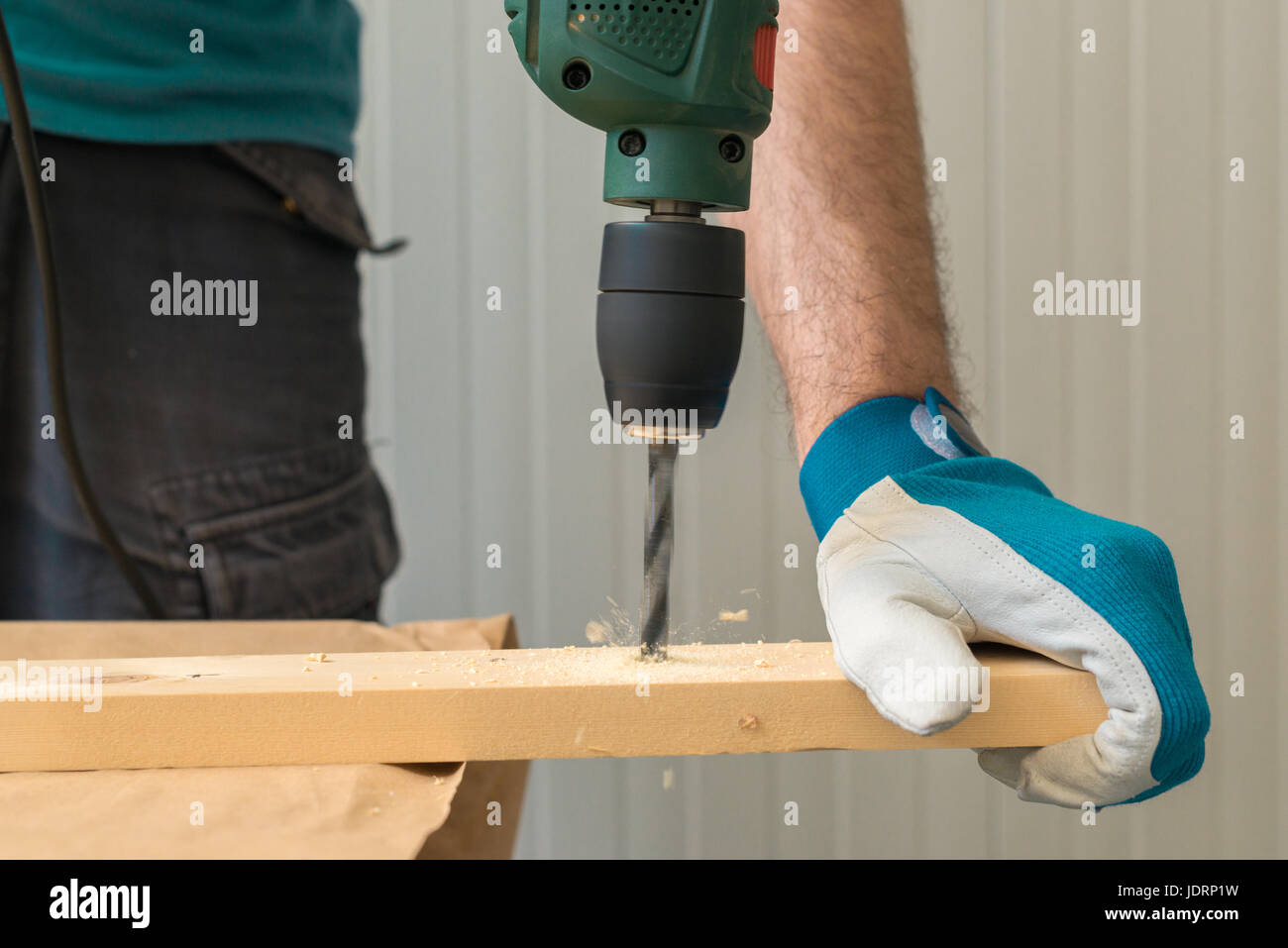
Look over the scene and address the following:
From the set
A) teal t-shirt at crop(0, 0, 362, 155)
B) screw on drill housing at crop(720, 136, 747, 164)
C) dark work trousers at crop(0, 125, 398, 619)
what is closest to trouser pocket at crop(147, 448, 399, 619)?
dark work trousers at crop(0, 125, 398, 619)

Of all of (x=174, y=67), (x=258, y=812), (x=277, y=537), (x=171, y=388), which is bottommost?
(x=258, y=812)

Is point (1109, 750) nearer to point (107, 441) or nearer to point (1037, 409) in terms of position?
point (107, 441)

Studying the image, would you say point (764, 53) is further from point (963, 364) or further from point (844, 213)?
point (963, 364)

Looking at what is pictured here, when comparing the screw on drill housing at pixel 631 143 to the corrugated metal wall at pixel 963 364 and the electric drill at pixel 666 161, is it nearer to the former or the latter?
the electric drill at pixel 666 161

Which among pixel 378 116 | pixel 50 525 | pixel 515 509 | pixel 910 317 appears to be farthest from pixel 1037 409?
pixel 50 525

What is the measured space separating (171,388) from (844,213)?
24.3 inches

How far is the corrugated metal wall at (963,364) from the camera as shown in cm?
161

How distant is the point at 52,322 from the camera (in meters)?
0.81

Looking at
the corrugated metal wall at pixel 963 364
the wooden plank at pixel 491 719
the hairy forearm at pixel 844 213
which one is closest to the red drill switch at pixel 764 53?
the hairy forearm at pixel 844 213

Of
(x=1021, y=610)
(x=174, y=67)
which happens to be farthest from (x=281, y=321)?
(x=1021, y=610)

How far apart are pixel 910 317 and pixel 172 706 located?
57 centimetres

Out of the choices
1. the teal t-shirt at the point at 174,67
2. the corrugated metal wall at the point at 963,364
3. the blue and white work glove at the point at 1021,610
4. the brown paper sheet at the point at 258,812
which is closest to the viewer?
the brown paper sheet at the point at 258,812

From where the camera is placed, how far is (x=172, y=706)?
58cm
